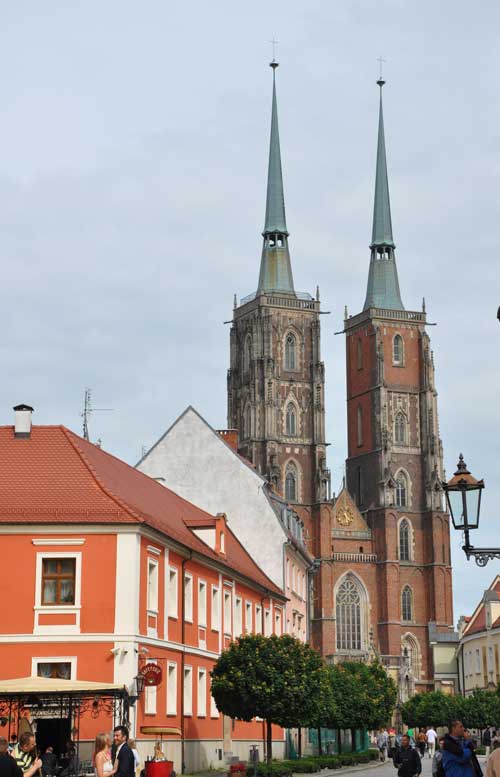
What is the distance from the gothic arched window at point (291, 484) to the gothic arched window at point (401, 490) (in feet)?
31.1

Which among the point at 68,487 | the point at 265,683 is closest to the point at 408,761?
the point at 68,487

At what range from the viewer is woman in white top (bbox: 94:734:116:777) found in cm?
1775

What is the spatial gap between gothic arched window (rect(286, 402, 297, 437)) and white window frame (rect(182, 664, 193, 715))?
77.2 meters

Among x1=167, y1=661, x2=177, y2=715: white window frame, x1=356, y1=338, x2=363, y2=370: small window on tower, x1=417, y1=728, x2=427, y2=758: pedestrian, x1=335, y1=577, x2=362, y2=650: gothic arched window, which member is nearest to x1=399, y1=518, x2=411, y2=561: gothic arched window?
x1=335, y1=577, x2=362, y2=650: gothic arched window

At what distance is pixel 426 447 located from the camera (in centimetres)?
11831

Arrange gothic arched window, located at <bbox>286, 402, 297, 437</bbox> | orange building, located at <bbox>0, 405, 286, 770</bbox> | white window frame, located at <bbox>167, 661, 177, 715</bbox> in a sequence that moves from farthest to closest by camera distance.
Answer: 1. gothic arched window, located at <bbox>286, 402, 297, 437</bbox>
2. white window frame, located at <bbox>167, 661, 177, 715</bbox>
3. orange building, located at <bbox>0, 405, 286, 770</bbox>

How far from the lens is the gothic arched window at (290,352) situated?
119188mm

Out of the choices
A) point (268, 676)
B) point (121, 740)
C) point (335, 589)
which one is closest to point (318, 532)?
point (335, 589)

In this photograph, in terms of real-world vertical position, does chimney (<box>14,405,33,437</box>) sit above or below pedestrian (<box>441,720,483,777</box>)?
above

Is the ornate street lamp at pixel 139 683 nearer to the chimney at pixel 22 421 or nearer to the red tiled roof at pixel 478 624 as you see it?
the chimney at pixel 22 421

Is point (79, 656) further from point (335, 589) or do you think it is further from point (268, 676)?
point (335, 589)

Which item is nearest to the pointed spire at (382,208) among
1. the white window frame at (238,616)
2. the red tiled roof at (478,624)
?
the red tiled roof at (478,624)

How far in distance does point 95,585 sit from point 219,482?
25.2 meters

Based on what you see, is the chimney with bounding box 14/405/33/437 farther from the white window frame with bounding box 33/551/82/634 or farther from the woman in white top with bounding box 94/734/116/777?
the woman in white top with bounding box 94/734/116/777
